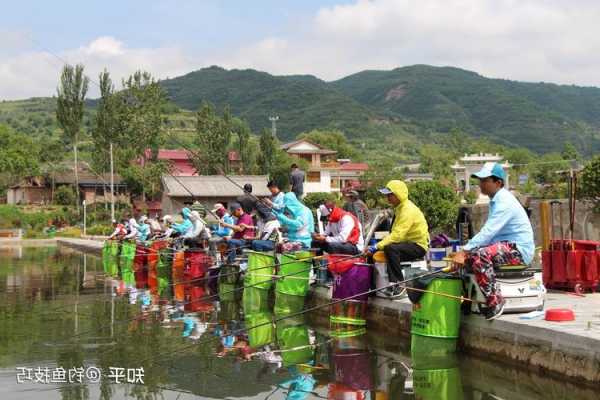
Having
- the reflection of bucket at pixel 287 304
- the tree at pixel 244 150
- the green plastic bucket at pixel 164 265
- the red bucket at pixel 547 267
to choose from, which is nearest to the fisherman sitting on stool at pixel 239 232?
the reflection of bucket at pixel 287 304

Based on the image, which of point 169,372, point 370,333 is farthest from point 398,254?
point 169,372

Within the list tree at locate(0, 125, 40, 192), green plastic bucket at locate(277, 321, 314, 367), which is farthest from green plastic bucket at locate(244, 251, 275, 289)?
tree at locate(0, 125, 40, 192)

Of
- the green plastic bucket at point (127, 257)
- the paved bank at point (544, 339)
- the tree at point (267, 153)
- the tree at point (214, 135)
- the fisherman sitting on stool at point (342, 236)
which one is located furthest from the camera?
the tree at point (267, 153)

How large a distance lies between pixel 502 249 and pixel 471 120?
19837cm

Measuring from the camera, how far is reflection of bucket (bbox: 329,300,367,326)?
29.4 feet

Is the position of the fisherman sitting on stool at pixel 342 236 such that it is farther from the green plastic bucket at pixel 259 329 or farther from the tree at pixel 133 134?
the tree at pixel 133 134

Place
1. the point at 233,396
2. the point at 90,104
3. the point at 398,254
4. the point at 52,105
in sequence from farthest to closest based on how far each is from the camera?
the point at 90,104
the point at 52,105
the point at 398,254
the point at 233,396

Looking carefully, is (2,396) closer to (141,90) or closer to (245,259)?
(245,259)

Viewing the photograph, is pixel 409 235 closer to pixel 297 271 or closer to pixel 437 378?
pixel 437 378

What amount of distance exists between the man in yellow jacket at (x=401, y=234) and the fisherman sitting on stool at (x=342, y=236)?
53.2 inches

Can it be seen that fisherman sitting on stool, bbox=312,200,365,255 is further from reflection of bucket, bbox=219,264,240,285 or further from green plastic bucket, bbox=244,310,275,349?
reflection of bucket, bbox=219,264,240,285

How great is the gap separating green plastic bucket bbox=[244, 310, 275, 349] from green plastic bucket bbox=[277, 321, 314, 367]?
111 millimetres

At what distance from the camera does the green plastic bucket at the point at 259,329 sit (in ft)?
27.9

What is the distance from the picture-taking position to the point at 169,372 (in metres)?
6.92
